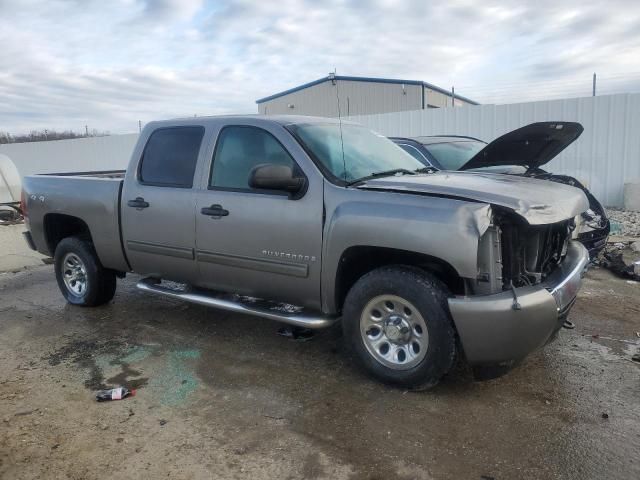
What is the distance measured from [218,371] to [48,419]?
1196 millimetres

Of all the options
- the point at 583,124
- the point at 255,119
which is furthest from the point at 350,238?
the point at 583,124

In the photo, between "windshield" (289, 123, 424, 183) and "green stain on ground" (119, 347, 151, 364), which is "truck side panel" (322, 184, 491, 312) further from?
"green stain on ground" (119, 347, 151, 364)

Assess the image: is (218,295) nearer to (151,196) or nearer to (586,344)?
(151,196)

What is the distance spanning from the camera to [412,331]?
369cm

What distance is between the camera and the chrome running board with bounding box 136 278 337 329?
4.00m

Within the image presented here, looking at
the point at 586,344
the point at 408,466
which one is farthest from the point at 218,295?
the point at 586,344

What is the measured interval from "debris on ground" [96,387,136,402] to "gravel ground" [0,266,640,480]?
0.05 meters

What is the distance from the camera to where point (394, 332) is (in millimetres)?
3723

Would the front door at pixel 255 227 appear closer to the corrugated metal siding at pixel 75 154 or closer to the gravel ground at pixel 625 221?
the gravel ground at pixel 625 221

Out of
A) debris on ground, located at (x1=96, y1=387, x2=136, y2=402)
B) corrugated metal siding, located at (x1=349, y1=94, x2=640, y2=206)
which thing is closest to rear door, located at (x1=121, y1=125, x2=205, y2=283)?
debris on ground, located at (x1=96, y1=387, x2=136, y2=402)

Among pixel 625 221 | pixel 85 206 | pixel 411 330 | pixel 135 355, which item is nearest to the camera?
pixel 411 330

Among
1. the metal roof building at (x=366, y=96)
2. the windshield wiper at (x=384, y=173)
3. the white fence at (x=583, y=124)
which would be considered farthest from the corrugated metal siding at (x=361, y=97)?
the windshield wiper at (x=384, y=173)

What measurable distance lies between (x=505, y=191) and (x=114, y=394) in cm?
300

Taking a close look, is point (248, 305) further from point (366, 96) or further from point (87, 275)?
point (366, 96)
